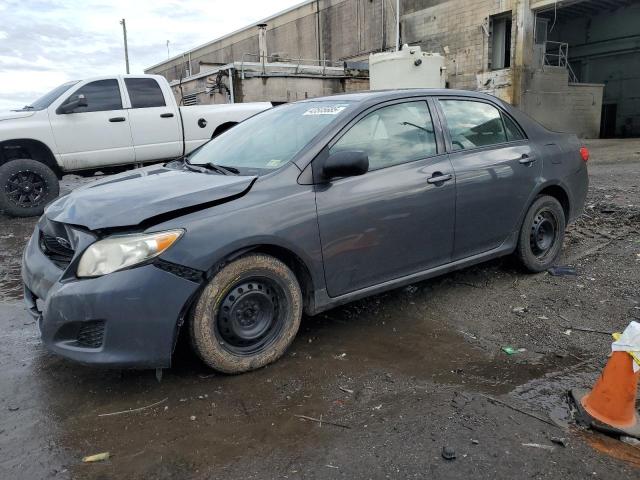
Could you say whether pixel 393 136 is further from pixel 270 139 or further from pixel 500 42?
pixel 500 42

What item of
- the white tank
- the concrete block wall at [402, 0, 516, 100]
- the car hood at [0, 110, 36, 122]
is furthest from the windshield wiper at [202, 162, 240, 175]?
the concrete block wall at [402, 0, 516, 100]

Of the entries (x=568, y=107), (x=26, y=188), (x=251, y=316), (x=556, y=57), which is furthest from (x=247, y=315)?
(x=556, y=57)

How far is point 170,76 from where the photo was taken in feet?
157

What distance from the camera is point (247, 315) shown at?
10.2 feet

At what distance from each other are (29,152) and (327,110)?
631 centimetres

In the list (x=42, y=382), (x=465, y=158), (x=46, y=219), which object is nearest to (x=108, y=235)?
(x=46, y=219)

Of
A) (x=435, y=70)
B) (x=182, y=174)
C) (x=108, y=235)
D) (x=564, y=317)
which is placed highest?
(x=435, y=70)

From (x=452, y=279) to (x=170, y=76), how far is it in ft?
158

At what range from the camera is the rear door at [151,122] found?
8.64 metres

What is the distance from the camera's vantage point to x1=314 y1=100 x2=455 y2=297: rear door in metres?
3.33

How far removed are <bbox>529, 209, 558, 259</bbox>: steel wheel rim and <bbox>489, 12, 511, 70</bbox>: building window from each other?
1859cm

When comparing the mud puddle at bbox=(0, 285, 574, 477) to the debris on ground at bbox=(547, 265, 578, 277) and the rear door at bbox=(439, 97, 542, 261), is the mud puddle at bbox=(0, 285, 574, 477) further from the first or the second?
the debris on ground at bbox=(547, 265, 578, 277)

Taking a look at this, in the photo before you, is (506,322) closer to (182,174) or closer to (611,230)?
(182,174)

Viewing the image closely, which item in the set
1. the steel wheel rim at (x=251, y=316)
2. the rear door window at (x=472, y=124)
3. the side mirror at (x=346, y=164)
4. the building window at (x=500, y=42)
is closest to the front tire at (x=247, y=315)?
the steel wheel rim at (x=251, y=316)
